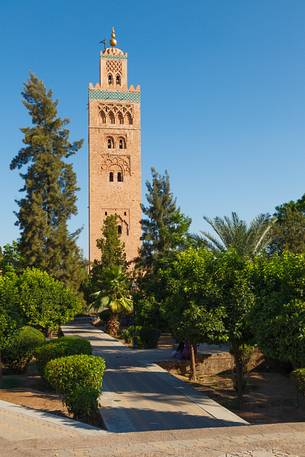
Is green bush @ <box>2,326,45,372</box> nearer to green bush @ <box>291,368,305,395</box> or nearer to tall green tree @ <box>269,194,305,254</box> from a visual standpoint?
green bush @ <box>291,368,305,395</box>

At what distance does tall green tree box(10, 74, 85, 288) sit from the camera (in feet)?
96.6

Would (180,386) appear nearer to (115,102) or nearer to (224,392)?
(224,392)

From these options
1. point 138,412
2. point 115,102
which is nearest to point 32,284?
point 138,412

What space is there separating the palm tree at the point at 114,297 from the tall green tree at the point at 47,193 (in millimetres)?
1735

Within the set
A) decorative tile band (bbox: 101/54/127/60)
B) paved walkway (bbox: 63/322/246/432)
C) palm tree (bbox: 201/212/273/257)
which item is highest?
decorative tile band (bbox: 101/54/127/60)

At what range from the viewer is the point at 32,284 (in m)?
21.5

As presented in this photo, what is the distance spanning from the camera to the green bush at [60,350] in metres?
13.9

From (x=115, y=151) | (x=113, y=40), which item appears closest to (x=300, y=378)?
(x=115, y=151)

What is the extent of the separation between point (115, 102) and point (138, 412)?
4056 cm

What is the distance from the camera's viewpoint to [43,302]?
21.2m

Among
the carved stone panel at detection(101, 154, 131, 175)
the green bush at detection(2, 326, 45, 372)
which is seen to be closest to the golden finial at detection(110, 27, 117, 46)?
the carved stone panel at detection(101, 154, 131, 175)

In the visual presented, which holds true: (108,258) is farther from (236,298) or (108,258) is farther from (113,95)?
(236,298)

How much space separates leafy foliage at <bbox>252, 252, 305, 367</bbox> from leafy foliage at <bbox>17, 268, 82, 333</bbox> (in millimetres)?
12111

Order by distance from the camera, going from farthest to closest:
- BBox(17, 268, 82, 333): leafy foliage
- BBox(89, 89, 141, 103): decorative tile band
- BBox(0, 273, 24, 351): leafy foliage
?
BBox(89, 89, 141, 103): decorative tile band
BBox(17, 268, 82, 333): leafy foliage
BBox(0, 273, 24, 351): leafy foliage
